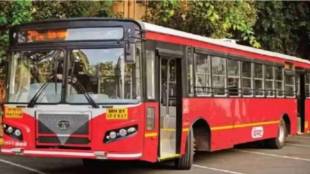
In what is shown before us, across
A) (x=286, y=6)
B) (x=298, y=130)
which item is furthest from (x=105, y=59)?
(x=286, y=6)

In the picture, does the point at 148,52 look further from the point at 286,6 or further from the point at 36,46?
the point at 286,6

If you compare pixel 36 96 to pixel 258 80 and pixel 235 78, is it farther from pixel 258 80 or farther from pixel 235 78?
pixel 258 80

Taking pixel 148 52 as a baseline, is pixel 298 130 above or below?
below

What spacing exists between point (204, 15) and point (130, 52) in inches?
357

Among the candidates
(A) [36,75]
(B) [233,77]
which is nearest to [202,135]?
(B) [233,77]

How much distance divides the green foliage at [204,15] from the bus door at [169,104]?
20.5 ft

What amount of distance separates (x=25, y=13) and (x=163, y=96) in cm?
558

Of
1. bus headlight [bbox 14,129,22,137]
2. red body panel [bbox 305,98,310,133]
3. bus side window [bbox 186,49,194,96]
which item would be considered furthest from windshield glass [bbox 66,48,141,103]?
red body panel [bbox 305,98,310,133]

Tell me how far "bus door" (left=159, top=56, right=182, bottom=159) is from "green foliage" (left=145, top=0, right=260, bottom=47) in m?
6.26

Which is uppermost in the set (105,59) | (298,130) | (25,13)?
(25,13)

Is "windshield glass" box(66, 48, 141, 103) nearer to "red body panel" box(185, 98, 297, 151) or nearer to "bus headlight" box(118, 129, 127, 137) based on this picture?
"bus headlight" box(118, 129, 127, 137)

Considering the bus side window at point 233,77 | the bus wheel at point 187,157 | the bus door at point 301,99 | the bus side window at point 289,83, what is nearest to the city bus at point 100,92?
the bus wheel at point 187,157

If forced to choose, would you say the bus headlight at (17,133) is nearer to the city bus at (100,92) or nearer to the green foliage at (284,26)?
the city bus at (100,92)

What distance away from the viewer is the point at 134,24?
38.7 ft
